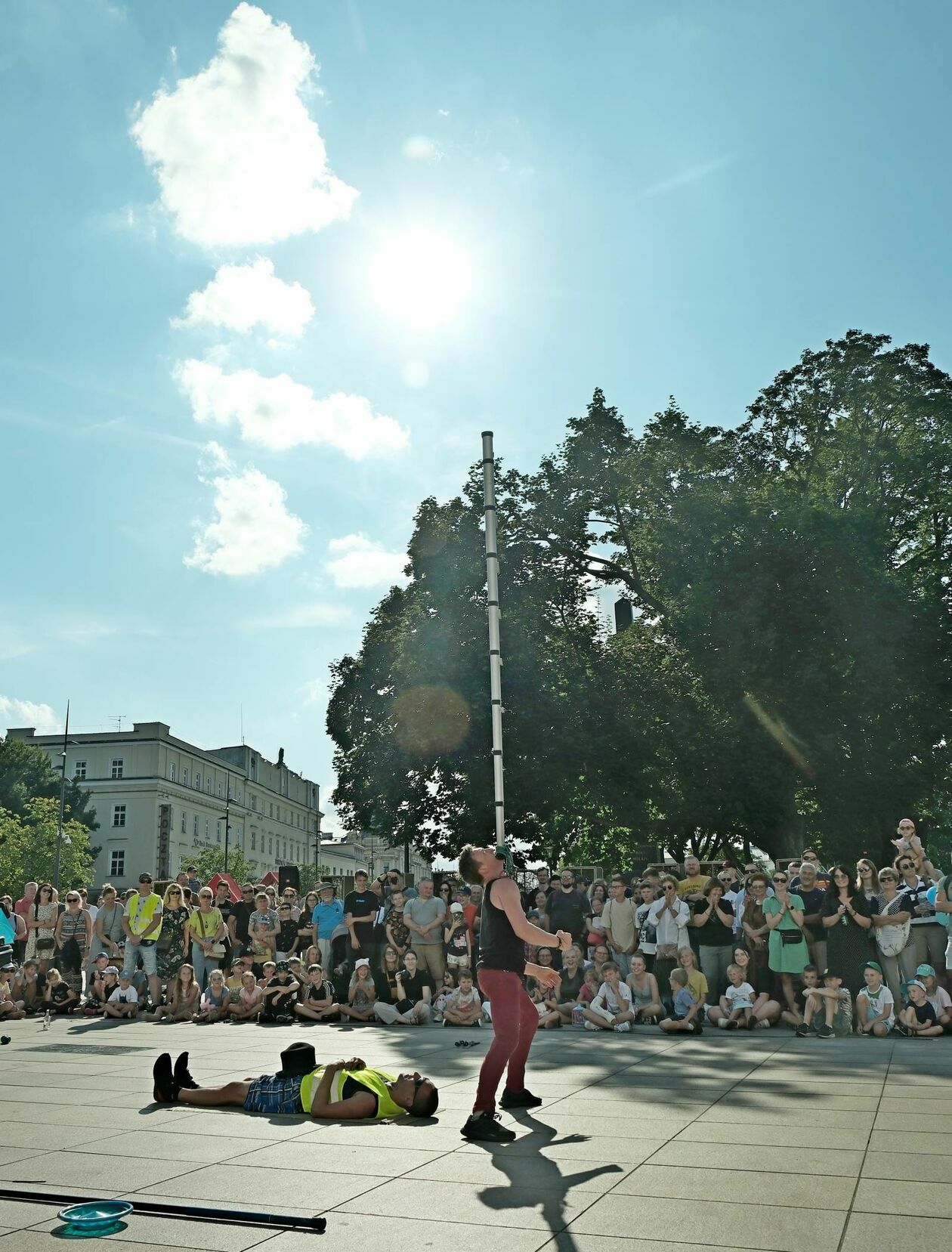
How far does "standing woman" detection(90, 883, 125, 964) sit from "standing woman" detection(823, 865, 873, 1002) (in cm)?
1086

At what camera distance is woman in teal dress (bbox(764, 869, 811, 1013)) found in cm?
1385

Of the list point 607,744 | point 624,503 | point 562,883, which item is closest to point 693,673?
point 607,744

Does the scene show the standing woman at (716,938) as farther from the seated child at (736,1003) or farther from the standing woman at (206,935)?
the standing woman at (206,935)

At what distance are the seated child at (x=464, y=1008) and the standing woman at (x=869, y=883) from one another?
4.99 metres

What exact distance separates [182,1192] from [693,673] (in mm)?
27957

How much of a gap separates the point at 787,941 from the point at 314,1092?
784 cm

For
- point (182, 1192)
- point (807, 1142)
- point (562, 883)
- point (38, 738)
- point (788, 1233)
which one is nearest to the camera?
point (788, 1233)

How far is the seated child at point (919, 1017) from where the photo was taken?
12.4 metres

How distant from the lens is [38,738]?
9944 centimetres

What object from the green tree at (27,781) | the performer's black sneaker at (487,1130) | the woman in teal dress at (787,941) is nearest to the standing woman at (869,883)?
the woman in teal dress at (787,941)

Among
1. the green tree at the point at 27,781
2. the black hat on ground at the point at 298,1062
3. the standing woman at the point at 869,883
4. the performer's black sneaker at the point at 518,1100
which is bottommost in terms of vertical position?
the performer's black sneaker at the point at 518,1100

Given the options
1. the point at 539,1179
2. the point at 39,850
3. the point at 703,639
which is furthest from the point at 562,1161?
the point at 39,850

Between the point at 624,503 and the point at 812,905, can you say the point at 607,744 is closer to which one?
the point at 624,503

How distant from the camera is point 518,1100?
26.2 feet
